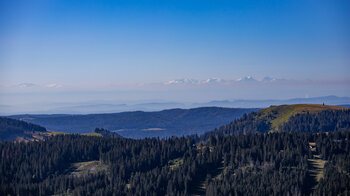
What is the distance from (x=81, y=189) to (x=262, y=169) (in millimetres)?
88792

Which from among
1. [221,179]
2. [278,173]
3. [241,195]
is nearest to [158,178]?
[221,179]

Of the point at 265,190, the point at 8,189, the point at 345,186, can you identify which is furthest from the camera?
the point at 8,189

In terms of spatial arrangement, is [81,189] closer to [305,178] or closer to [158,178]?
[158,178]

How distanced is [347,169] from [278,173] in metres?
30.8

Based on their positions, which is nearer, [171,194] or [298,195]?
[298,195]

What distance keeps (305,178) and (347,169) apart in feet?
66.7

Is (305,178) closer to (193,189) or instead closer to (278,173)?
(278,173)

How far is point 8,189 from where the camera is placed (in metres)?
187

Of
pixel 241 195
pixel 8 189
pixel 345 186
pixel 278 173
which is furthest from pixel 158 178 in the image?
pixel 345 186

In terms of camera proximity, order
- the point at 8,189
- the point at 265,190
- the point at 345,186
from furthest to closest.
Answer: the point at 8,189 < the point at 265,190 < the point at 345,186

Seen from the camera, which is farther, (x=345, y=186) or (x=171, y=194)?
(x=171, y=194)

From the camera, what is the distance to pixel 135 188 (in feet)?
618

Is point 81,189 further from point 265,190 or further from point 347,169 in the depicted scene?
point 347,169

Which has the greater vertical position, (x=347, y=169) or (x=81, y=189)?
(x=347, y=169)
